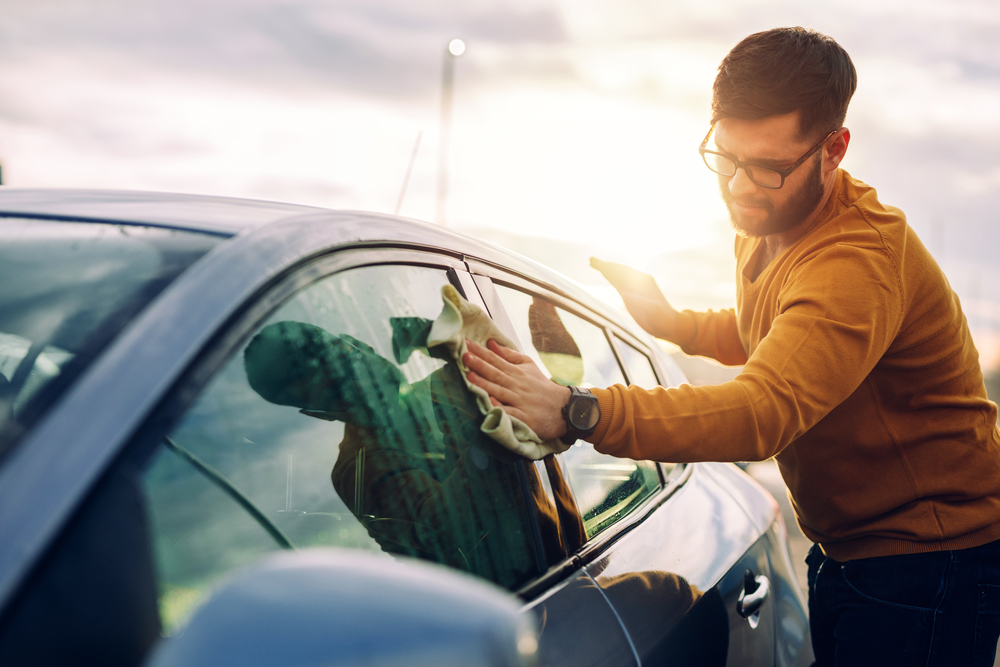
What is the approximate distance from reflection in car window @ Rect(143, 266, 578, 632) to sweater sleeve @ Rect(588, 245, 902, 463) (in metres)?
0.21

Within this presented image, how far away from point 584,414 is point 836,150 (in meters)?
1.12

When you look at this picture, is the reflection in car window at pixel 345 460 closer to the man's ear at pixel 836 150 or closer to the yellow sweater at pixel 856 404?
the yellow sweater at pixel 856 404

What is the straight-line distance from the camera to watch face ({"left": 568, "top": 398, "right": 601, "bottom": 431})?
A: 4.82 feet

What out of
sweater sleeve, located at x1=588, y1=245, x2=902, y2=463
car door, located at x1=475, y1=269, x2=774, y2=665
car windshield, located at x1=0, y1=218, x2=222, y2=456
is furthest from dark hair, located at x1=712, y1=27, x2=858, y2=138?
car windshield, located at x1=0, y1=218, x2=222, y2=456

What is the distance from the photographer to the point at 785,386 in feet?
5.24

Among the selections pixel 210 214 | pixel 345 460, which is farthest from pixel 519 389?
pixel 210 214

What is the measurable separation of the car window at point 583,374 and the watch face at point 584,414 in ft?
0.59

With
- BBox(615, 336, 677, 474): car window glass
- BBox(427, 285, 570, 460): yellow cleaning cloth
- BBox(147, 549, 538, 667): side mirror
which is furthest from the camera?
BBox(615, 336, 677, 474): car window glass

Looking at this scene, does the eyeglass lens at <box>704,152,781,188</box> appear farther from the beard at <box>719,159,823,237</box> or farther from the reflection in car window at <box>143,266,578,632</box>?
the reflection in car window at <box>143,266,578,632</box>

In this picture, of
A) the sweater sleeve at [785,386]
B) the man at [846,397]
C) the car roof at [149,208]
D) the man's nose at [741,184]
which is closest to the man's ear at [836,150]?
the man at [846,397]

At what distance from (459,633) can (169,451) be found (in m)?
0.46

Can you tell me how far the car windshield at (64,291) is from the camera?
2.89 ft

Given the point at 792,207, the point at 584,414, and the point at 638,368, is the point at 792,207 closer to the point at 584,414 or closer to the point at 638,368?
the point at 638,368

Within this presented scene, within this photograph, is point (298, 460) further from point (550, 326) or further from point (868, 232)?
point (868, 232)
